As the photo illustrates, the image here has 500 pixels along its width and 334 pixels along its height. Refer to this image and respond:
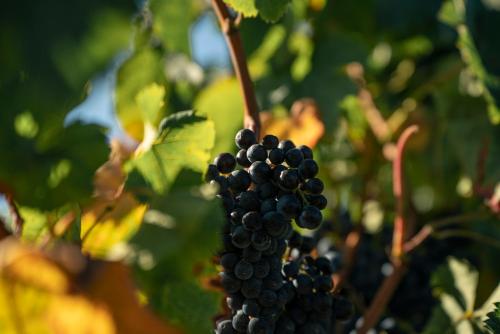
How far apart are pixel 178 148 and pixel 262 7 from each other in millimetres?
186

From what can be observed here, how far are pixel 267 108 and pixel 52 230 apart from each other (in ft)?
2.41

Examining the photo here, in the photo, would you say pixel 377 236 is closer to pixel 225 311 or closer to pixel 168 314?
pixel 225 311

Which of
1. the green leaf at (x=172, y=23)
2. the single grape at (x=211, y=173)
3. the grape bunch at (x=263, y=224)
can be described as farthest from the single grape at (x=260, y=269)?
the green leaf at (x=172, y=23)

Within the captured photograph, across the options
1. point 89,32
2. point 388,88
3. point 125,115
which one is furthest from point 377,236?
point 89,32

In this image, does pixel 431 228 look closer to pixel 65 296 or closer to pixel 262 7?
pixel 262 7

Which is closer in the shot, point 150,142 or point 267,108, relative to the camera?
point 150,142

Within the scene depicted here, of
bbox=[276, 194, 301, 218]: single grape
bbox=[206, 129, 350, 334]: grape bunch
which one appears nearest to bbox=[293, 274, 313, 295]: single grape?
bbox=[206, 129, 350, 334]: grape bunch

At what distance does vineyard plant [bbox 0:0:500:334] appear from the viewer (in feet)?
1.63

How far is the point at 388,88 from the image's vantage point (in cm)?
166

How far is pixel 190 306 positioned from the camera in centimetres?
64

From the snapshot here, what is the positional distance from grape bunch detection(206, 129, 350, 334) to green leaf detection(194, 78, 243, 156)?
328 mm

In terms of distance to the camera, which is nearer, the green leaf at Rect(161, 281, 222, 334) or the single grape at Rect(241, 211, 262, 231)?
the green leaf at Rect(161, 281, 222, 334)

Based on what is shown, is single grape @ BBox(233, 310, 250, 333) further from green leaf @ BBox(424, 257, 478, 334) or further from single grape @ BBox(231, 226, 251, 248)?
green leaf @ BBox(424, 257, 478, 334)

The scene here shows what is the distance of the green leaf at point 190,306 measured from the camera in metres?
0.61
